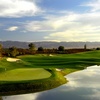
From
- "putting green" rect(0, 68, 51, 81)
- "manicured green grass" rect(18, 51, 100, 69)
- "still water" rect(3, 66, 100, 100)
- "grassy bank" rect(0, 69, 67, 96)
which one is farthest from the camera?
"manicured green grass" rect(18, 51, 100, 69)

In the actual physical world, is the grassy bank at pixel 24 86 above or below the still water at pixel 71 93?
above

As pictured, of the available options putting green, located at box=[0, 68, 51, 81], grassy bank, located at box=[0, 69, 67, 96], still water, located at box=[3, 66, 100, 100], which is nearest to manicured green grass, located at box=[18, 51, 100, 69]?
putting green, located at box=[0, 68, 51, 81]

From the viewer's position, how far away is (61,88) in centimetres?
3300

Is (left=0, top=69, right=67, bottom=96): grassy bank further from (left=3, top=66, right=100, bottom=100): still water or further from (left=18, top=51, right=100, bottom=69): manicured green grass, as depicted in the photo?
(left=18, top=51, right=100, bottom=69): manicured green grass

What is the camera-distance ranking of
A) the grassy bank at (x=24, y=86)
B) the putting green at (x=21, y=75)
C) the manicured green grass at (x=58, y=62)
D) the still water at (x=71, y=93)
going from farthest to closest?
the manicured green grass at (x=58, y=62) → the putting green at (x=21, y=75) → the grassy bank at (x=24, y=86) → the still water at (x=71, y=93)

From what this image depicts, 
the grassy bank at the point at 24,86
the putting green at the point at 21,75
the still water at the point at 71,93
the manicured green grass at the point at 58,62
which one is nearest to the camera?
the still water at the point at 71,93

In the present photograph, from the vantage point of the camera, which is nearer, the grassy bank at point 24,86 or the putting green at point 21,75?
the grassy bank at point 24,86

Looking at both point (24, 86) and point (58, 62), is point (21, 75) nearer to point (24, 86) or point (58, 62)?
point (24, 86)

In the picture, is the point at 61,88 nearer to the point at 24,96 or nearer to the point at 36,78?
the point at 36,78

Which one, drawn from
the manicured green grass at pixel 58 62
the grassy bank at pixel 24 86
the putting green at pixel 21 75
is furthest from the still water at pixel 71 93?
the manicured green grass at pixel 58 62

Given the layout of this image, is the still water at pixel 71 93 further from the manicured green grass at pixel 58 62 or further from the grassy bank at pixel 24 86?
the manicured green grass at pixel 58 62

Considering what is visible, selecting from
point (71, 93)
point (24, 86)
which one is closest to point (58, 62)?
point (24, 86)

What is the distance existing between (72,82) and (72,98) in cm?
987

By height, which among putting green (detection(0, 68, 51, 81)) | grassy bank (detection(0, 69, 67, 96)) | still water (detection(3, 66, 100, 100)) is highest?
putting green (detection(0, 68, 51, 81))
